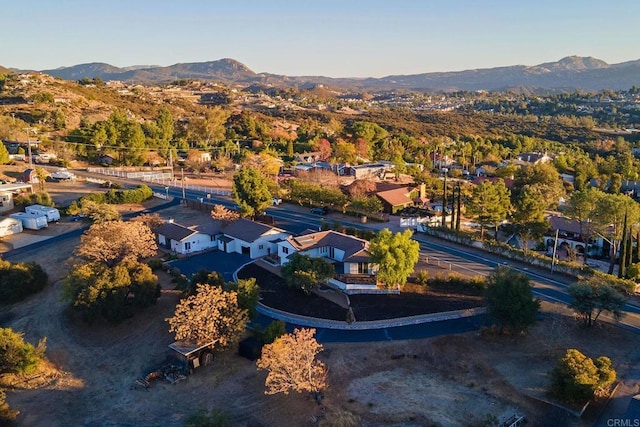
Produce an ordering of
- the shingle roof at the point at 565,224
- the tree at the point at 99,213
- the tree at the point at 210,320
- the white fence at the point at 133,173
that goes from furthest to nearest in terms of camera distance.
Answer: the white fence at the point at 133,173
the shingle roof at the point at 565,224
the tree at the point at 99,213
the tree at the point at 210,320

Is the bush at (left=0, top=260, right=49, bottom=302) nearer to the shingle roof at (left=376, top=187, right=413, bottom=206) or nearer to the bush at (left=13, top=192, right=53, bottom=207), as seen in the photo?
the bush at (left=13, top=192, right=53, bottom=207)

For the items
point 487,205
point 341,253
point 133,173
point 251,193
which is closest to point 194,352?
point 341,253

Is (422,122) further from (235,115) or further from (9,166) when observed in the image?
(9,166)

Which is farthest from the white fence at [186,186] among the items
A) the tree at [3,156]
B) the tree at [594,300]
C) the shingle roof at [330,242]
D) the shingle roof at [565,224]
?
the tree at [594,300]

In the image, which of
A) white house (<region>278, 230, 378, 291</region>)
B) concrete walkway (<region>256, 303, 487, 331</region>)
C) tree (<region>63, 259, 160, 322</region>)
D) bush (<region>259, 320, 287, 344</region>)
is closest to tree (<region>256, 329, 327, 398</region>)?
bush (<region>259, 320, 287, 344</region>)

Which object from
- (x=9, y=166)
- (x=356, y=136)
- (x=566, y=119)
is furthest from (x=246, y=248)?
(x=566, y=119)

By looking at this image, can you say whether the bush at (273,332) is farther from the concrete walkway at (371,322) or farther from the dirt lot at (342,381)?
the concrete walkway at (371,322)
